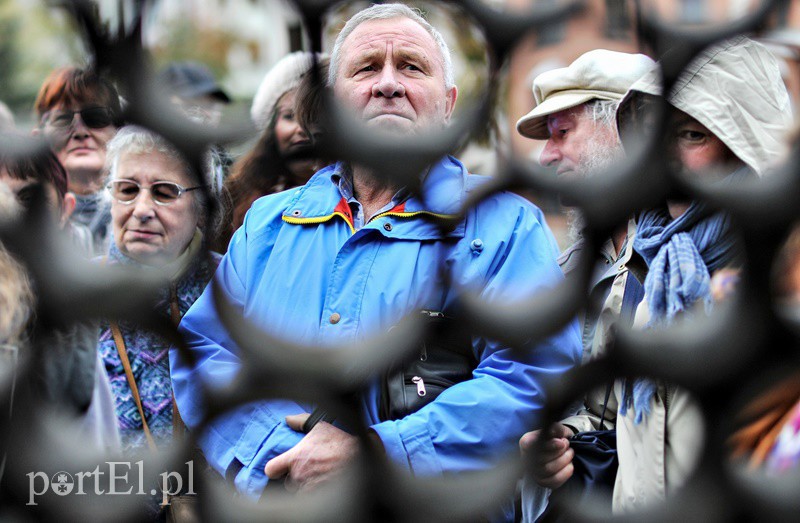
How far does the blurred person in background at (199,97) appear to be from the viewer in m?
0.69

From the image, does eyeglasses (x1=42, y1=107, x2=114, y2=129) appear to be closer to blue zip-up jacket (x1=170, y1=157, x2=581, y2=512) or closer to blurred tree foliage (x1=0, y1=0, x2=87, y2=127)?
blurred tree foliage (x1=0, y1=0, x2=87, y2=127)

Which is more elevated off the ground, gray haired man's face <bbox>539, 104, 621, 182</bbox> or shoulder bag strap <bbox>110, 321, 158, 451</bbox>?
gray haired man's face <bbox>539, 104, 621, 182</bbox>

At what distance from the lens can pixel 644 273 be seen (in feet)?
→ 4.78

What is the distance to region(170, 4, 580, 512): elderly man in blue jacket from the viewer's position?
2.90 ft

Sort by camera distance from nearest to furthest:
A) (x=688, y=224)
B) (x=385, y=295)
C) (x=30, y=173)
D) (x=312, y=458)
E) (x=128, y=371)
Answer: (x=30, y=173), (x=312, y=458), (x=385, y=295), (x=688, y=224), (x=128, y=371)

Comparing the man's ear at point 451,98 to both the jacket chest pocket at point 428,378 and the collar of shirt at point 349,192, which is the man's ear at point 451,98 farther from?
the jacket chest pocket at point 428,378

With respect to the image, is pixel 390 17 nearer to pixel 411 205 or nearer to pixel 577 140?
pixel 411 205

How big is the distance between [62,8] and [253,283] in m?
0.59

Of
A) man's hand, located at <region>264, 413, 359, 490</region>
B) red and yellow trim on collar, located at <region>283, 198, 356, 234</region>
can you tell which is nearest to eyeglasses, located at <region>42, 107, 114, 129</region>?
man's hand, located at <region>264, 413, 359, 490</region>

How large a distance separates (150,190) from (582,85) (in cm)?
91

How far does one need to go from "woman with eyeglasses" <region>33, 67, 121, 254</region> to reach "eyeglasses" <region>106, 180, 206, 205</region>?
4 cm

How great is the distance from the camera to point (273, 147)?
2.46 ft

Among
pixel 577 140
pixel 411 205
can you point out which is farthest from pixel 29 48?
pixel 411 205

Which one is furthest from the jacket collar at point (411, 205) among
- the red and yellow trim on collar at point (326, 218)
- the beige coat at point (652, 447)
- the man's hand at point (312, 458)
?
the beige coat at point (652, 447)
